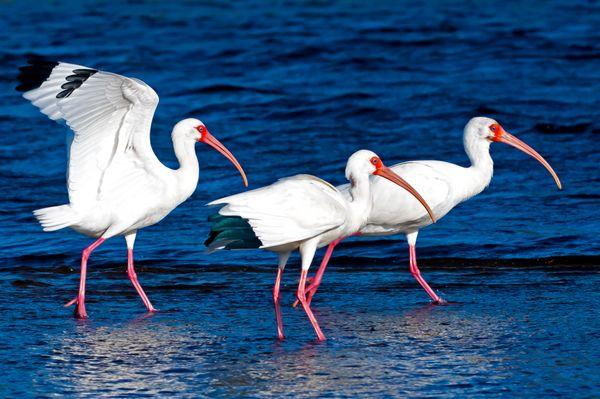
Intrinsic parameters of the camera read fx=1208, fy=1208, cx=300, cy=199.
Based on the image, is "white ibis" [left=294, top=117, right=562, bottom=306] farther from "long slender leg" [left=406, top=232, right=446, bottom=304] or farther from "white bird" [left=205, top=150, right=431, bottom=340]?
"white bird" [left=205, top=150, right=431, bottom=340]

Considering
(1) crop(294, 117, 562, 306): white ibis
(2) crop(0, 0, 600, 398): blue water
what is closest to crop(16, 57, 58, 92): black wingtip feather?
(2) crop(0, 0, 600, 398): blue water

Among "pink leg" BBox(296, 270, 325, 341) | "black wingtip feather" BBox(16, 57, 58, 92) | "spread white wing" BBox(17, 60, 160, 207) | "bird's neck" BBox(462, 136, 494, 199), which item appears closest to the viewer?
"pink leg" BBox(296, 270, 325, 341)

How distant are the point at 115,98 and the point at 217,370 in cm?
280

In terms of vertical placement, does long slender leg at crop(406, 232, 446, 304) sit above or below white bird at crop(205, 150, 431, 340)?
below

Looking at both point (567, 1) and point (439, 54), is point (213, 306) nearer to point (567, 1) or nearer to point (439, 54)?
point (439, 54)

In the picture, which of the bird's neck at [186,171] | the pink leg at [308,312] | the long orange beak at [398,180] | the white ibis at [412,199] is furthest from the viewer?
the white ibis at [412,199]

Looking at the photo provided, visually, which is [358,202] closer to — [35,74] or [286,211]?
[286,211]

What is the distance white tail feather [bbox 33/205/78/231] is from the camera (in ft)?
29.7

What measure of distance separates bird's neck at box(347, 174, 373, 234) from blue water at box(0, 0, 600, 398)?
0.68 meters

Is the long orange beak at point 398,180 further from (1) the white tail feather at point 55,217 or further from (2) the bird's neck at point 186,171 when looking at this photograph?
(1) the white tail feather at point 55,217

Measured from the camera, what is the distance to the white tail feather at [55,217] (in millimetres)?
9039

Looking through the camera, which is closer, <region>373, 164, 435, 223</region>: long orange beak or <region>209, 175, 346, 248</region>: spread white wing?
<region>209, 175, 346, 248</region>: spread white wing

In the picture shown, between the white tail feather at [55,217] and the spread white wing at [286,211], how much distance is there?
1597 millimetres

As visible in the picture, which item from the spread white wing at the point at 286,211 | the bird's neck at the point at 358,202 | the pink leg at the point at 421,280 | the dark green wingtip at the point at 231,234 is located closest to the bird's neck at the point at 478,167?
the pink leg at the point at 421,280
